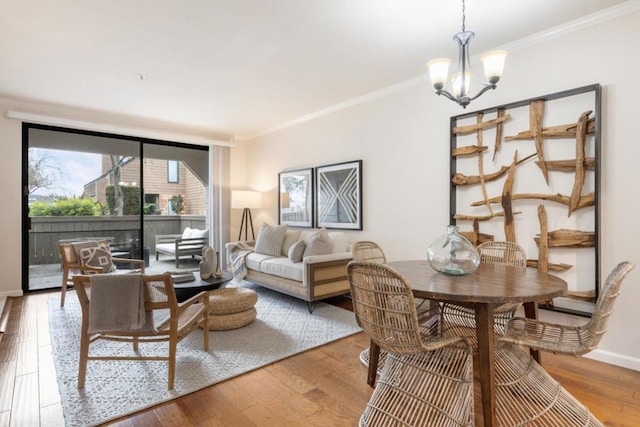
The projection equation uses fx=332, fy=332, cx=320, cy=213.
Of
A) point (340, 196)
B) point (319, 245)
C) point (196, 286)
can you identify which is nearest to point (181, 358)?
point (196, 286)

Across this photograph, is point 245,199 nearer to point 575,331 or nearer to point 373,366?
point 373,366

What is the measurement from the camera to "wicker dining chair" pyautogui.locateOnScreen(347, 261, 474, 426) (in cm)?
153

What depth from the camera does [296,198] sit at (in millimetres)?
5281

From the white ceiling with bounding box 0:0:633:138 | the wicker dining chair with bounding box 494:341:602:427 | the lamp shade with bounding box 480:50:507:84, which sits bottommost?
the wicker dining chair with bounding box 494:341:602:427

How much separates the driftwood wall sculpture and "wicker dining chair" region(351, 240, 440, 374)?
104 centimetres

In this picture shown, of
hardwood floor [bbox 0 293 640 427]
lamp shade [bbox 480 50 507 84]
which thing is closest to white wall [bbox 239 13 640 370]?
hardwood floor [bbox 0 293 640 427]

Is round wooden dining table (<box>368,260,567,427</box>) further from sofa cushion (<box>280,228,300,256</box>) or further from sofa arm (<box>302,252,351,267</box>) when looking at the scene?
sofa cushion (<box>280,228,300,256</box>)

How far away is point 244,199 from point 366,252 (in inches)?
138

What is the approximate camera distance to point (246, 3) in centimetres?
236

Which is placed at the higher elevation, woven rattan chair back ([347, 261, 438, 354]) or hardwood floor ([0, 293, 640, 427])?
woven rattan chair back ([347, 261, 438, 354])

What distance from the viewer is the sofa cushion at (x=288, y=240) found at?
15.2 ft

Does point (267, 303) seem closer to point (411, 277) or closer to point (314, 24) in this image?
point (411, 277)

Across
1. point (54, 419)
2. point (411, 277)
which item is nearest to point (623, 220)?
point (411, 277)

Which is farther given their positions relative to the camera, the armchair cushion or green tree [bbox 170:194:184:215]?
green tree [bbox 170:194:184:215]
